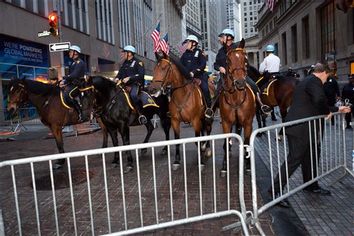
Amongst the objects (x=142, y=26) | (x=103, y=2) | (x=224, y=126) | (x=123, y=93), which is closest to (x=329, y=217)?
(x=224, y=126)

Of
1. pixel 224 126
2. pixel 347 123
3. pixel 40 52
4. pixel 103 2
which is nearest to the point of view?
pixel 224 126

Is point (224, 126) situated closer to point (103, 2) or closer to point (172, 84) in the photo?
point (172, 84)

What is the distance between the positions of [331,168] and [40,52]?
23.3 metres

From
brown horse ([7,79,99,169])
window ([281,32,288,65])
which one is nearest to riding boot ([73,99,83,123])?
brown horse ([7,79,99,169])

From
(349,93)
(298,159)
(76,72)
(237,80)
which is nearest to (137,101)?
(76,72)

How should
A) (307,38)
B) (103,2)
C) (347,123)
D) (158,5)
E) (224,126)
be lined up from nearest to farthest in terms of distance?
(224,126) < (347,123) < (103,2) < (307,38) < (158,5)

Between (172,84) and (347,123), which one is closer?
(172,84)

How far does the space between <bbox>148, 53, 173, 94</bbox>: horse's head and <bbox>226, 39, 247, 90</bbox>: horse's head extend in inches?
58.3

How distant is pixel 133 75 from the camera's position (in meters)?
9.59

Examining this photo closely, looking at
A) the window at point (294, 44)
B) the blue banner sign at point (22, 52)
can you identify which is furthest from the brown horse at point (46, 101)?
the window at point (294, 44)

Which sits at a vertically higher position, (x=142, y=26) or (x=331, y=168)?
(x=142, y=26)

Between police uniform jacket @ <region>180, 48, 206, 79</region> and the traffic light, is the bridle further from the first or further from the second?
the traffic light

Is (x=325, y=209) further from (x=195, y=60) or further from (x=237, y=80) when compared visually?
(x=195, y=60)

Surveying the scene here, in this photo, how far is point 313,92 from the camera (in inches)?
242
